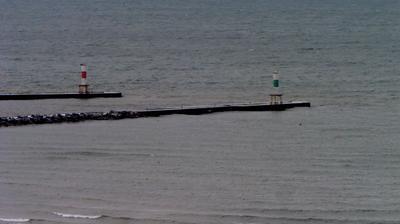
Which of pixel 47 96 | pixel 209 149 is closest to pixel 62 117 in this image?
pixel 209 149

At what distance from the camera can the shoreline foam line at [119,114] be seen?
18.8m

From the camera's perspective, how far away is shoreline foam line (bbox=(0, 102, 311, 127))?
18.8 m

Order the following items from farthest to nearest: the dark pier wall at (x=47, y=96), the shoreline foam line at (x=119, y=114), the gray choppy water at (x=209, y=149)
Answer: the dark pier wall at (x=47, y=96) → the shoreline foam line at (x=119, y=114) → the gray choppy water at (x=209, y=149)

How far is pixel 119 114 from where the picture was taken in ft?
65.5

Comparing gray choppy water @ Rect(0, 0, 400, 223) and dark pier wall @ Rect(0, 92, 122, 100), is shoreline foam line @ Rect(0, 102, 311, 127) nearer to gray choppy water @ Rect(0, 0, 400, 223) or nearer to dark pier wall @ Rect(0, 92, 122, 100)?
gray choppy water @ Rect(0, 0, 400, 223)

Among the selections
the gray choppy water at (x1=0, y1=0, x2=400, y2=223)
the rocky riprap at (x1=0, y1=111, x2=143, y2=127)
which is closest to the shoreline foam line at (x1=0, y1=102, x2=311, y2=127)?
the rocky riprap at (x1=0, y1=111, x2=143, y2=127)

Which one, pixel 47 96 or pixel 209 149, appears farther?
pixel 47 96

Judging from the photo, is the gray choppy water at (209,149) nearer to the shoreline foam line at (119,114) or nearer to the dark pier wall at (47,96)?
the shoreline foam line at (119,114)

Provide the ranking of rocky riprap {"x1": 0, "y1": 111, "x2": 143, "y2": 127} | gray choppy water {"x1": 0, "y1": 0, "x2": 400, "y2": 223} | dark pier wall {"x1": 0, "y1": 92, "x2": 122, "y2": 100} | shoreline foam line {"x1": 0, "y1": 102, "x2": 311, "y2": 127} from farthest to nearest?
dark pier wall {"x1": 0, "y1": 92, "x2": 122, "y2": 100}, shoreline foam line {"x1": 0, "y1": 102, "x2": 311, "y2": 127}, rocky riprap {"x1": 0, "y1": 111, "x2": 143, "y2": 127}, gray choppy water {"x1": 0, "y1": 0, "x2": 400, "y2": 223}

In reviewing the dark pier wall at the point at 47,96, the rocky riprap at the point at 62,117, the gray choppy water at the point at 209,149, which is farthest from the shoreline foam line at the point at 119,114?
the dark pier wall at the point at 47,96

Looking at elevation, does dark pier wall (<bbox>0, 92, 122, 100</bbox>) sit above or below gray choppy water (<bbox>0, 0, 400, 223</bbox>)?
above

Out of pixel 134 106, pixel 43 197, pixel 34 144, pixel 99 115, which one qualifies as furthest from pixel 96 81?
pixel 43 197

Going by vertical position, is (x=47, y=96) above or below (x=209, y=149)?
above

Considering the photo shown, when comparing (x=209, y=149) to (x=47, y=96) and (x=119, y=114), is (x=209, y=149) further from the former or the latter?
(x=47, y=96)
